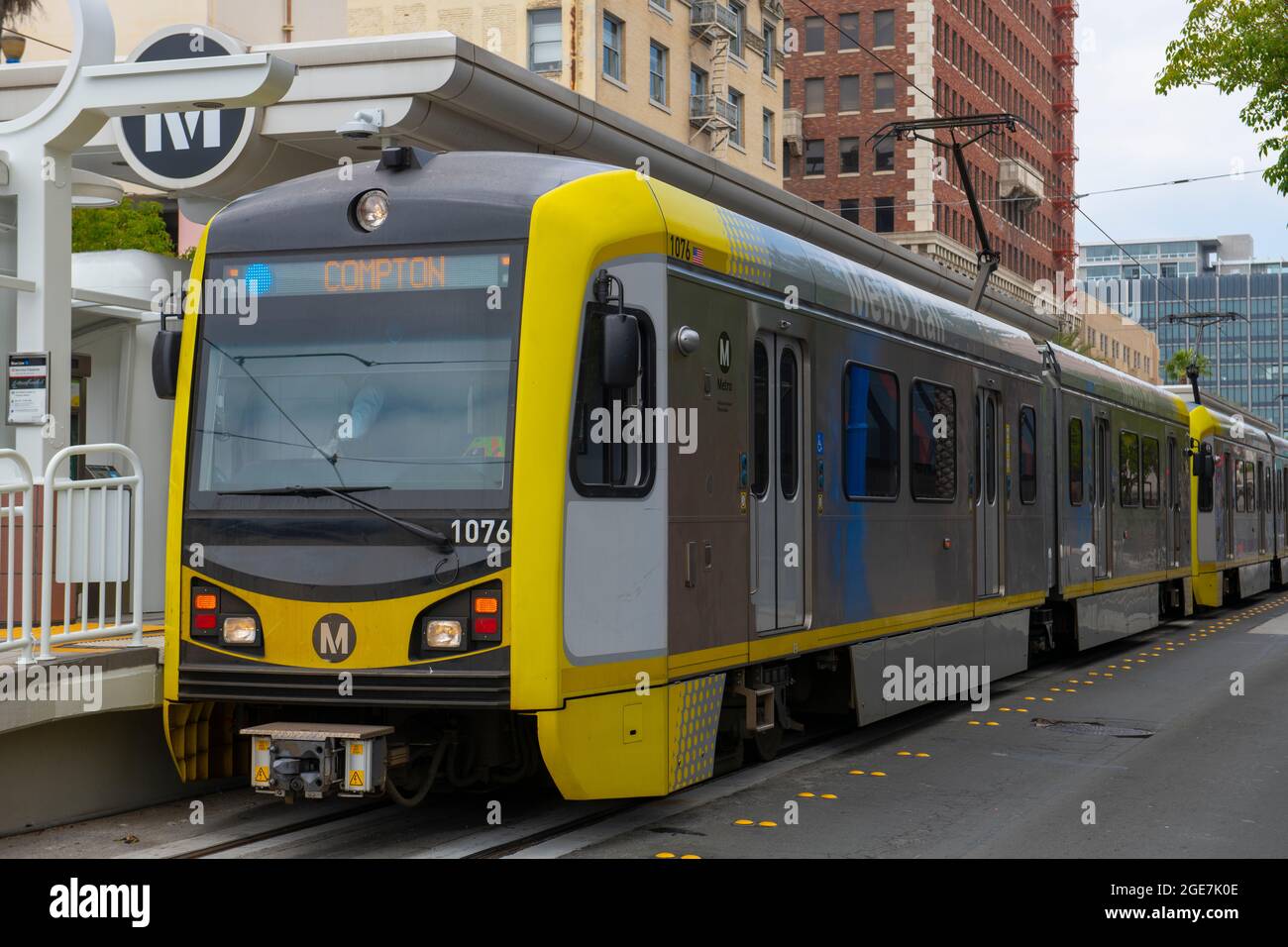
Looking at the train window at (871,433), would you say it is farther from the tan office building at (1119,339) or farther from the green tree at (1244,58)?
the tan office building at (1119,339)

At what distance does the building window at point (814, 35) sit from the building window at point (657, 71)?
28101 mm

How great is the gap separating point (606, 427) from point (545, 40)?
37121mm

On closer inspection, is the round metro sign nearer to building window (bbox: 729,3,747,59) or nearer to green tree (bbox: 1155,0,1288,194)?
green tree (bbox: 1155,0,1288,194)

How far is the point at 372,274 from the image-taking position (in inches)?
314

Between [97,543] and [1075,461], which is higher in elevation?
[1075,461]

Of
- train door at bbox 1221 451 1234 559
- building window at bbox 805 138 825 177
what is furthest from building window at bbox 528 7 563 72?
building window at bbox 805 138 825 177

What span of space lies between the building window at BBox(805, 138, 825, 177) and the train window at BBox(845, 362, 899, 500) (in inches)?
2511

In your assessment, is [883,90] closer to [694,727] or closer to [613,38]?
[613,38]

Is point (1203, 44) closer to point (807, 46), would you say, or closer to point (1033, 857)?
point (1033, 857)

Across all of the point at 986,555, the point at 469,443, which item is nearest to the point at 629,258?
the point at 469,443

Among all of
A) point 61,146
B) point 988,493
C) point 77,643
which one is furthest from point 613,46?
point 77,643

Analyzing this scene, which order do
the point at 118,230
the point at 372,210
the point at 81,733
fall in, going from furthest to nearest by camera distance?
the point at 118,230, the point at 81,733, the point at 372,210
